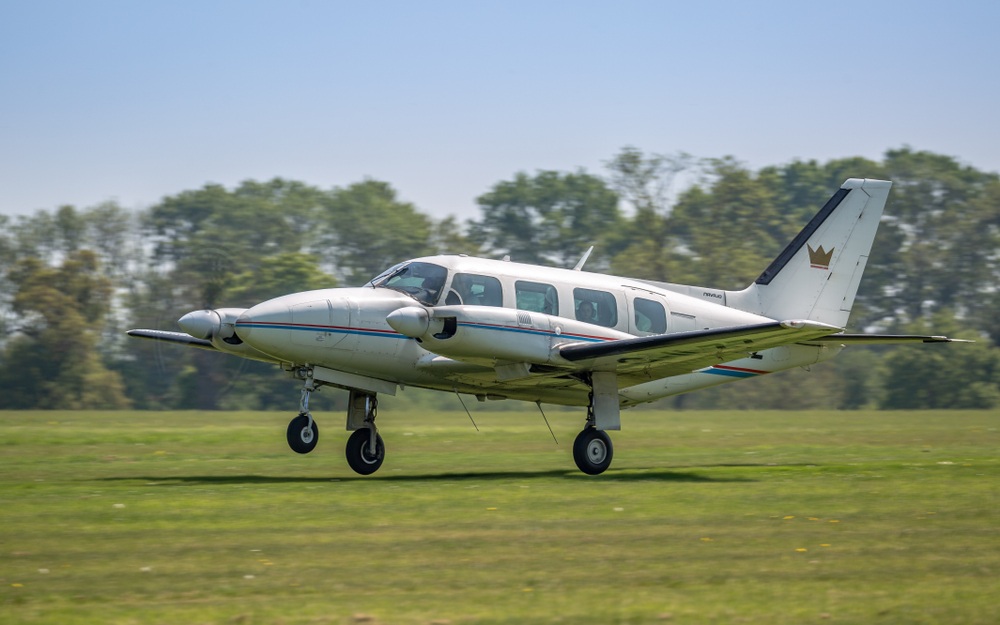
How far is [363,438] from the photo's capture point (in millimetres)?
17375

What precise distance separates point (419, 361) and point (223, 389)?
127 feet

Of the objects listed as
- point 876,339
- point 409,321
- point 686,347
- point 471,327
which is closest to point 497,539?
point 409,321

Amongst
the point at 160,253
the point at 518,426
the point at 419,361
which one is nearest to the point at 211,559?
the point at 419,361

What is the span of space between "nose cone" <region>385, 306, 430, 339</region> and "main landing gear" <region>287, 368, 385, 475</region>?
186 cm

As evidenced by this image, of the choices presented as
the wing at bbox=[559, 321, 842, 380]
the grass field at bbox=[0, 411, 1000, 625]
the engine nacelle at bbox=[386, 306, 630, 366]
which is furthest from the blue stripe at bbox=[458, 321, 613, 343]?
the grass field at bbox=[0, 411, 1000, 625]

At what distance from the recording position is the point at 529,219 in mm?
84688

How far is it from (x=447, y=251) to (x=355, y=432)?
51.0 metres

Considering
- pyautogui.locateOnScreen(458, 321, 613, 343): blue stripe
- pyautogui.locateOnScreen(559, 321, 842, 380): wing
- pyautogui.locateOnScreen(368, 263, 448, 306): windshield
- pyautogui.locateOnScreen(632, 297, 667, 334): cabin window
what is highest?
pyautogui.locateOnScreen(368, 263, 448, 306): windshield

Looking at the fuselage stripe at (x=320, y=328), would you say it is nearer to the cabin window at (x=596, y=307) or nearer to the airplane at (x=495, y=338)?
the airplane at (x=495, y=338)

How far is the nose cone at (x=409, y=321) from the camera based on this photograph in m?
15.5

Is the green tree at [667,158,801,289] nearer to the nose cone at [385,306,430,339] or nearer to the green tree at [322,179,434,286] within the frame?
the green tree at [322,179,434,286]

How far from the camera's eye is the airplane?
15.9 metres

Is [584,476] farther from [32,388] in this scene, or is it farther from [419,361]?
[32,388]

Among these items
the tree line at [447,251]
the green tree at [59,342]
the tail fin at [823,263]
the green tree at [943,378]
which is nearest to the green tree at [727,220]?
the tree line at [447,251]
